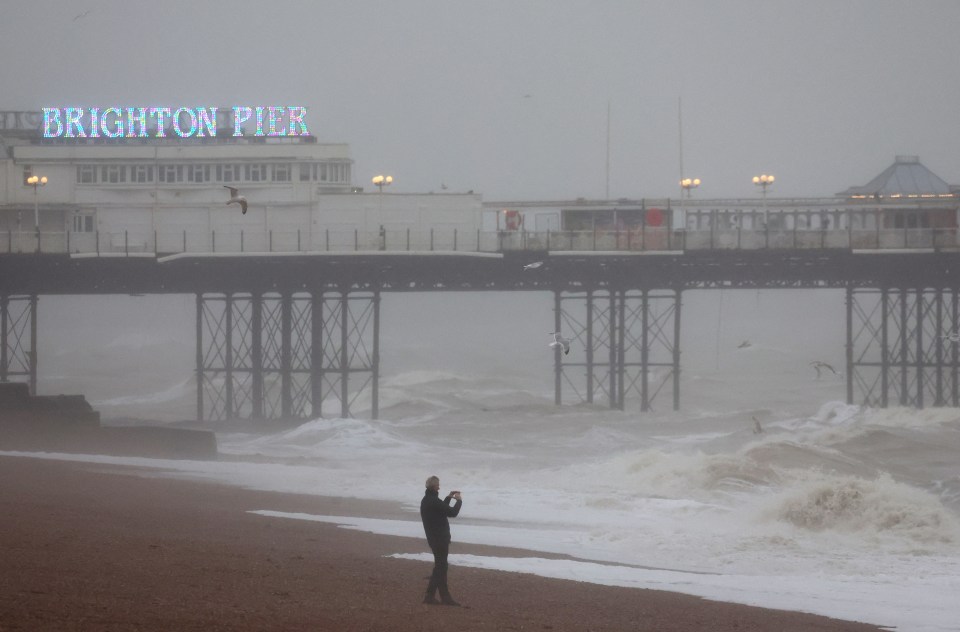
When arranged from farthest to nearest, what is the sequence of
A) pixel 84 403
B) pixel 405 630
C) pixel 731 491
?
pixel 84 403 → pixel 731 491 → pixel 405 630

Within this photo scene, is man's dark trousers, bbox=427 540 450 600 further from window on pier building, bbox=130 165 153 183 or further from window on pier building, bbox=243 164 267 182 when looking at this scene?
window on pier building, bbox=130 165 153 183

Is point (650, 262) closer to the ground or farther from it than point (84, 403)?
farther from it

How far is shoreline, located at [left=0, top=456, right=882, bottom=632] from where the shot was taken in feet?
43.7

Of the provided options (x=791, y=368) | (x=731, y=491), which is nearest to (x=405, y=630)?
(x=731, y=491)

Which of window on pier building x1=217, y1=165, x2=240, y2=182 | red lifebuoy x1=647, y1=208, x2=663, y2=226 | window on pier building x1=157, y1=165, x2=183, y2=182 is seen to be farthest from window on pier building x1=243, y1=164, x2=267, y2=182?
red lifebuoy x1=647, y1=208, x2=663, y2=226

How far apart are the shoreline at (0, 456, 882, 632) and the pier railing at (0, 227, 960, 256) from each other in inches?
1067

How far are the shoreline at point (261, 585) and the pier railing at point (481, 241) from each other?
27.1 meters

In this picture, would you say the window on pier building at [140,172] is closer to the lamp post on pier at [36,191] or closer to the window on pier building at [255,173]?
the lamp post on pier at [36,191]

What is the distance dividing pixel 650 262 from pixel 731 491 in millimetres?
21625

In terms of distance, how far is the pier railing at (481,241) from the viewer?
48812mm

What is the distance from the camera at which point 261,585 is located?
15.4 metres

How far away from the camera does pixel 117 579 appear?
14.7 metres

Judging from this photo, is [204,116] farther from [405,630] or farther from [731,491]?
[405,630]

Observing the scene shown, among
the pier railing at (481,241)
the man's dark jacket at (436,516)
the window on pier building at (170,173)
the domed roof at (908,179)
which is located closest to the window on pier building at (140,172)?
the window on pier building at (170,173)
